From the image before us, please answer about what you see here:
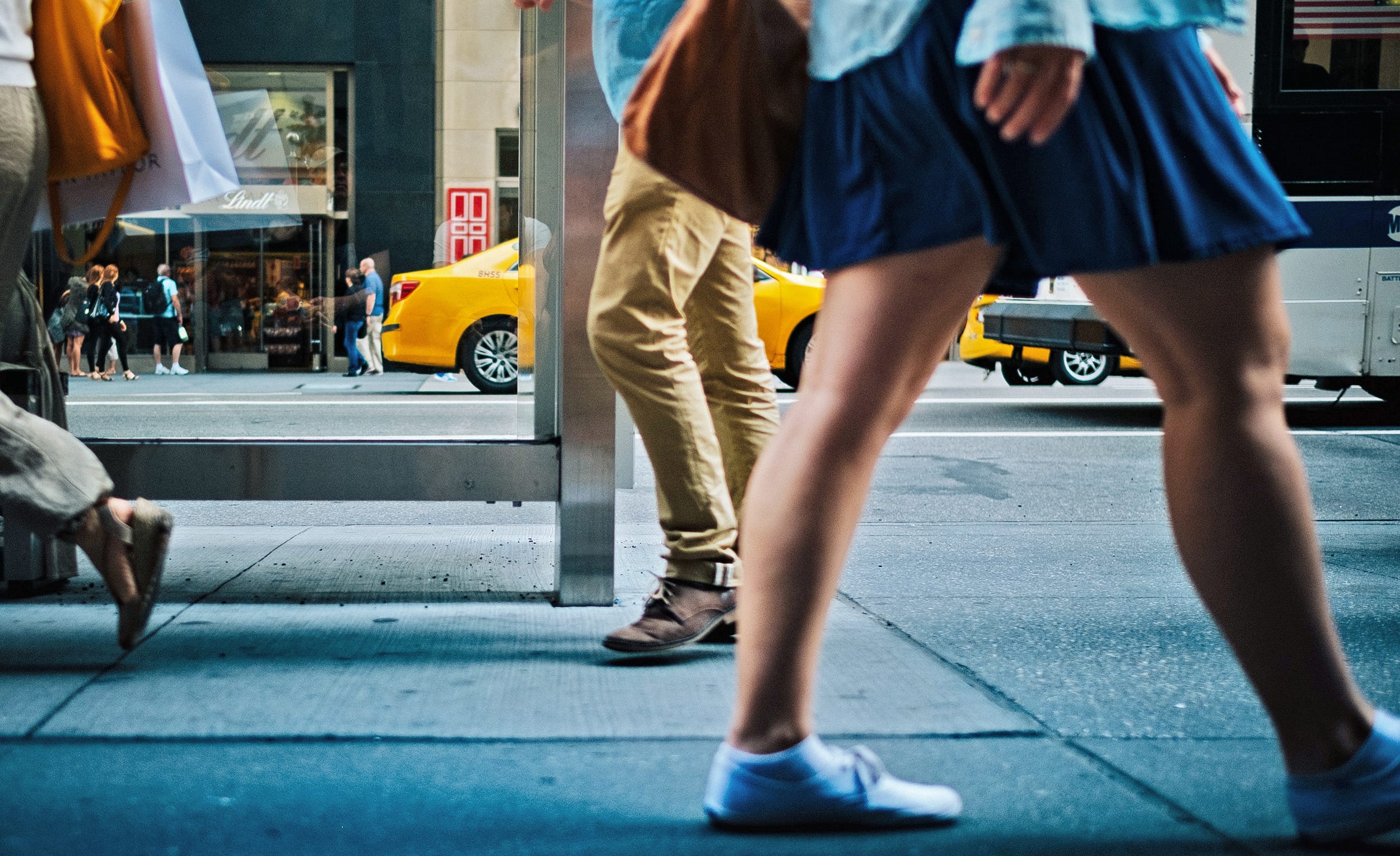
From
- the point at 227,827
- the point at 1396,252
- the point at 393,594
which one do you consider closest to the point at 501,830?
the point at 227,827

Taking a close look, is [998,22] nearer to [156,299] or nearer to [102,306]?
[156,299]

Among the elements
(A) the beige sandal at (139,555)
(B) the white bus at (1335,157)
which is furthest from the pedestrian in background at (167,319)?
(B) the white bus at (1335,157)

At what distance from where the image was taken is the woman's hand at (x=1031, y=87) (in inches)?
55.9

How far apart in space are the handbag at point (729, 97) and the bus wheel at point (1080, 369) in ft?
39.3

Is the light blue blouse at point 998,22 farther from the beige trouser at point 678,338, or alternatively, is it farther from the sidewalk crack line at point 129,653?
the sidewalk crack line at point 129,653

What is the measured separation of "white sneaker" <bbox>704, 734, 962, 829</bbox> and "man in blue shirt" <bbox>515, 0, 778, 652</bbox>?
0.95 metres

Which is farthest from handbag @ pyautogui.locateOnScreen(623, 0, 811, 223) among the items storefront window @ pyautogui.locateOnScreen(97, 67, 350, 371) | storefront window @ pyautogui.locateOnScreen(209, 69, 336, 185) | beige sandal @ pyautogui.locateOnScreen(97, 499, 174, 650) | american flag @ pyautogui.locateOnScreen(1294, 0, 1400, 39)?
american flag @ pyautogui.locateOnScreen(1294, 0, 1400, 39)

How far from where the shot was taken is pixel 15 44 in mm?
2385

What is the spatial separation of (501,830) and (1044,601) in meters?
1.96

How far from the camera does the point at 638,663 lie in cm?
265

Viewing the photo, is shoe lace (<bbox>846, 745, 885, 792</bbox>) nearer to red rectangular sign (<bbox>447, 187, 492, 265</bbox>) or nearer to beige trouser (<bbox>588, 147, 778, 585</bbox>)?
beige trouser (<bbox>588, 147, 778, 585</bbox>)

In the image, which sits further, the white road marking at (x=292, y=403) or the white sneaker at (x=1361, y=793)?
the white road marking at (x=292, y=403)

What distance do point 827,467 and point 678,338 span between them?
1.07 m

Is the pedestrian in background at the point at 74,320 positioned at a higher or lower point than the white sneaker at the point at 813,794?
higher
